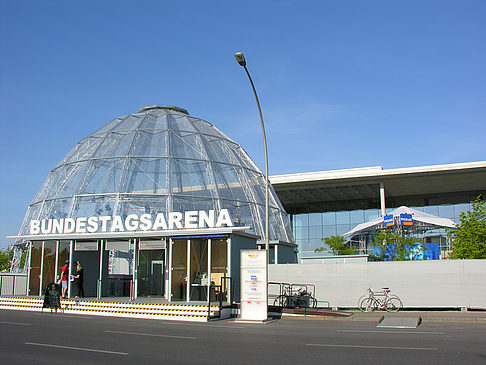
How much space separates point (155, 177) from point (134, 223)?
4112 mm

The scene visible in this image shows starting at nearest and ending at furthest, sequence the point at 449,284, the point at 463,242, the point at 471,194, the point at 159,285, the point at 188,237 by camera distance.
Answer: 1. the point at 449,284
2. the point at 188,237
3. the point at 159,285
4. the point at 463,242
5. the point at 471,194

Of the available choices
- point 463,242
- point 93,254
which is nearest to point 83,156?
point 93,254

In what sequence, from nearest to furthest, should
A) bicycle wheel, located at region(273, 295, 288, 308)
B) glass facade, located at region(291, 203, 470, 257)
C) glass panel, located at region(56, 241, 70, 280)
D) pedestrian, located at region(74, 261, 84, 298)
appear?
bicycle wheel, located at region(273, 295, 288, 308)
pedestrian, located at region(74, 261, 84, 298)
glass panel, located at region(56, 241, 70, 280)
glass facade, located at region(291, 203, 470, 257)

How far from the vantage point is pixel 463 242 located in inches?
1300

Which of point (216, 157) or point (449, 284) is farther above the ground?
point (216, 157)

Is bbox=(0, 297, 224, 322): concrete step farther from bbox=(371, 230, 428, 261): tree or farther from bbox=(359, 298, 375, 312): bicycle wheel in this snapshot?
bbox=(371, 230, 428, 261): tree

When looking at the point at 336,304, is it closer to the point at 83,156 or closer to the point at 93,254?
the point at 93,254

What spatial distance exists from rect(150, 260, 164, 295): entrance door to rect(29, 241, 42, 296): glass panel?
717cm

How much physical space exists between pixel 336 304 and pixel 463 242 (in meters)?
12.5

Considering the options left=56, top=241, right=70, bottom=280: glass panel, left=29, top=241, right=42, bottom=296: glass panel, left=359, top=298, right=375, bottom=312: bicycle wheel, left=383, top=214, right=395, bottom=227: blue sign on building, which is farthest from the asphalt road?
left=383, top=214, right=395, bottom=227: blue sign on building

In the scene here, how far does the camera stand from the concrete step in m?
21.8

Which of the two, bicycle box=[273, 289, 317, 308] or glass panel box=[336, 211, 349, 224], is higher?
glass panel box=[336, 211, 349, 224]

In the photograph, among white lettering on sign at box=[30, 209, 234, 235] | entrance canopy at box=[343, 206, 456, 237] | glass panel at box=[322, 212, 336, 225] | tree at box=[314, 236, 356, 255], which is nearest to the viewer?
white lettering on sign at box=[30, 209, 234, 235]

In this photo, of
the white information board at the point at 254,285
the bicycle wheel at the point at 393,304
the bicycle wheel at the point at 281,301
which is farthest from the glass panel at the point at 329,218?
the white information board at the point at 254,285
